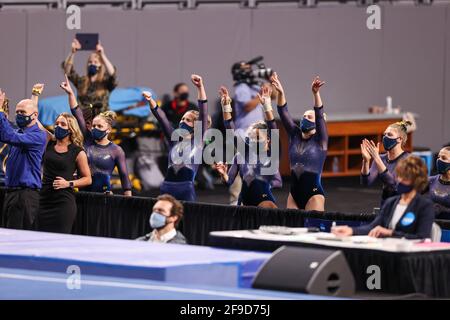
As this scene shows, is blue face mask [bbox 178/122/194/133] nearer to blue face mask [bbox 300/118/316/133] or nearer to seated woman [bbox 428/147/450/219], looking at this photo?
blue face mask [bbox 300/118/316/133]

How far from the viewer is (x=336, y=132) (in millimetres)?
17969

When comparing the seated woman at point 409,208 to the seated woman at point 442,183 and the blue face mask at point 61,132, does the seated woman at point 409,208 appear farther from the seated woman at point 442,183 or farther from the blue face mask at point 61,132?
the blue face mask at point 61,132

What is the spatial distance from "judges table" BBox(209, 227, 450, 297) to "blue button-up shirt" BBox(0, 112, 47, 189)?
2752mm

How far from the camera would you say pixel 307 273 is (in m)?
7.16

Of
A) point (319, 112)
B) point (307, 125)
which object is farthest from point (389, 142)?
point (307, 125)

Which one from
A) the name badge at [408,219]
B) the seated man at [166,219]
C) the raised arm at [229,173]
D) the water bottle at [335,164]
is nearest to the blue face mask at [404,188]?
the name badge at [408,219]

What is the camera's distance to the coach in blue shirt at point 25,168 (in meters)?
10.4

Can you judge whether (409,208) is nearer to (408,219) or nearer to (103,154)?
(408,219)

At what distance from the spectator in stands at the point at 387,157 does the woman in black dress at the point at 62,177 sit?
2.29m

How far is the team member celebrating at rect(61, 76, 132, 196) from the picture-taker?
439 inches

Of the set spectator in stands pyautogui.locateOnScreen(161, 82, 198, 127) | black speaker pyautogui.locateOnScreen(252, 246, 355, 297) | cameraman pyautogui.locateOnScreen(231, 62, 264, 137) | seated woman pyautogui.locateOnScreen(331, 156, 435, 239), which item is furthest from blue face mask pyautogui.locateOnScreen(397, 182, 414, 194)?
spectator in stands pyautogui.locateOnScreen(161, 82, 198, 127)
